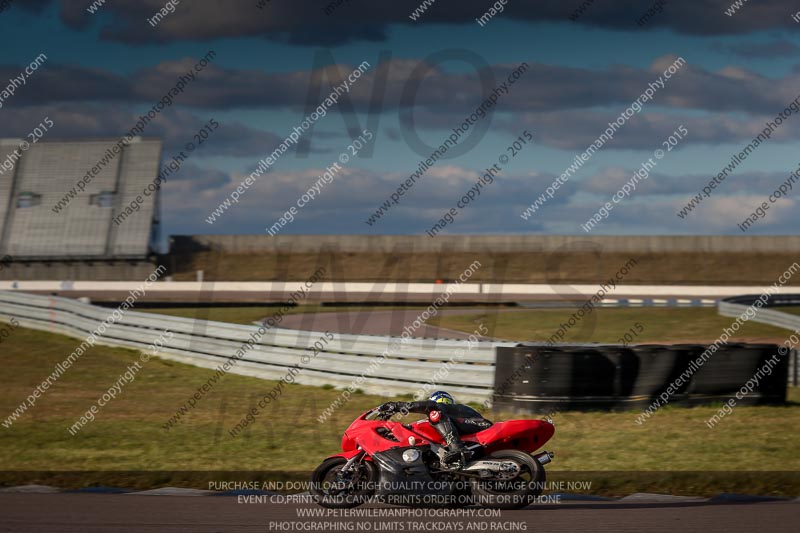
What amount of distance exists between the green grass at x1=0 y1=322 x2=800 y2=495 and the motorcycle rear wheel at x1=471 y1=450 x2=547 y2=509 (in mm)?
1547

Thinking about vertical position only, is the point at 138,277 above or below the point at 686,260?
below

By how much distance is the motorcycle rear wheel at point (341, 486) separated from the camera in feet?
24.5

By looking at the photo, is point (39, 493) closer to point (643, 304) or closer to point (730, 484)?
point (730, 484)

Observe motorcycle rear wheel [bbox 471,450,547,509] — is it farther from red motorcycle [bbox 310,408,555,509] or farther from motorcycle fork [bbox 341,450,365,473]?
motorcycle fork [bbox 341,450,365,473]

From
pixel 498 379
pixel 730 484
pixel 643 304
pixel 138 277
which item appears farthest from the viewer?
pixel 138 277

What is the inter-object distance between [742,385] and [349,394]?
19.4 ft

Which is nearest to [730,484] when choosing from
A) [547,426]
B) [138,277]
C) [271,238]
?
[547,426]

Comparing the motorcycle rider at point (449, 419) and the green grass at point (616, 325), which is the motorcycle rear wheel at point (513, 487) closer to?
the motorcycle rider at point (449, 419)

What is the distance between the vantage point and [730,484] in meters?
8.75

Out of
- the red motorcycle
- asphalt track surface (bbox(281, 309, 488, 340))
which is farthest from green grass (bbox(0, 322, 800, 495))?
asphalt track surface (bbox(281, 309, 488, 340))

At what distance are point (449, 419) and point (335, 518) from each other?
1.23m

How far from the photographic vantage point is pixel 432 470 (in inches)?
298

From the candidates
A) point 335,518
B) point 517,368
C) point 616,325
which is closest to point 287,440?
point 517,368

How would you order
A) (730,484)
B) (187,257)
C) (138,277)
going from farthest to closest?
(187,257) → (138,277) → (730,484)
